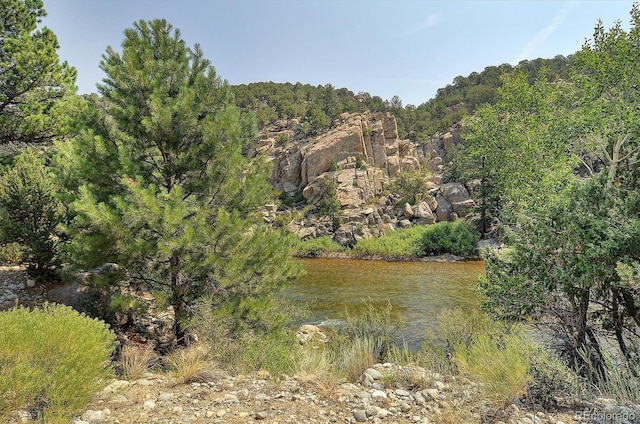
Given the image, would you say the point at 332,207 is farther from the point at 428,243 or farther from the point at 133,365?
the point at 133,365

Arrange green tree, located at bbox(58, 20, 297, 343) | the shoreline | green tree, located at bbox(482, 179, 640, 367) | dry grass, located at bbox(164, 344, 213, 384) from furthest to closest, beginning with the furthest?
the shoreline → green tree, located at bbox(58, 20, 297, 343) → green tree, located at bbox(482, 179, 640, 367) → dry grass, located at bbox(164, 344, 213, 384)

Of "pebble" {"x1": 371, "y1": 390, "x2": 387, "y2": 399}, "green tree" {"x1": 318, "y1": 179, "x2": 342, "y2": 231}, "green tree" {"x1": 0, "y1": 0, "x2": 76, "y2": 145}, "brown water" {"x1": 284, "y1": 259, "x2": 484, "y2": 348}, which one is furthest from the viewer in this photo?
"green tree" {"x1": 318, "y1": 179, "x2": 342, "y2": 231}

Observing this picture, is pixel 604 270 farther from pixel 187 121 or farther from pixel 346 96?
pixel 346 96

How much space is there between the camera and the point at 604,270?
197 inches

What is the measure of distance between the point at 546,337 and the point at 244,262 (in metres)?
5.94

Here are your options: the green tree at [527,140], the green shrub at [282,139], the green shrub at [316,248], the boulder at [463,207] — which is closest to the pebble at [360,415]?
the green tree at [527,140]

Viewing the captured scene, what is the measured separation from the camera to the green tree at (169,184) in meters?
6.17

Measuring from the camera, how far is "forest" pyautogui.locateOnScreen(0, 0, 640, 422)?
15.0 ft

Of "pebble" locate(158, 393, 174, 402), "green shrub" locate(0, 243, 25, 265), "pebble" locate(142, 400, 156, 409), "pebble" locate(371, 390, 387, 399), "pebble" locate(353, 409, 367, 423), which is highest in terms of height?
"green shrub" locate(0, 243, 25, 265)

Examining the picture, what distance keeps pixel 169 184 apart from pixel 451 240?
97.5ft

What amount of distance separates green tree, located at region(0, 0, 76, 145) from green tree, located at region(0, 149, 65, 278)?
102 inches

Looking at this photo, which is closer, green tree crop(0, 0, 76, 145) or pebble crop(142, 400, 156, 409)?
pebble crop(142, 400, 156, 409)

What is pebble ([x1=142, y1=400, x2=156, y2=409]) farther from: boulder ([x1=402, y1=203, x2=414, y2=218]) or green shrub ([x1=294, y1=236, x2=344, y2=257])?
boulder ([x1=402, y1=203, x2=414, y2=218])

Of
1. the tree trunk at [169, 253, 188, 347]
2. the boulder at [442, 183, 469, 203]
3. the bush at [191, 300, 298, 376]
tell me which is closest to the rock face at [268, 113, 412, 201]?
the boulder at [442, 183, 469, 203]
